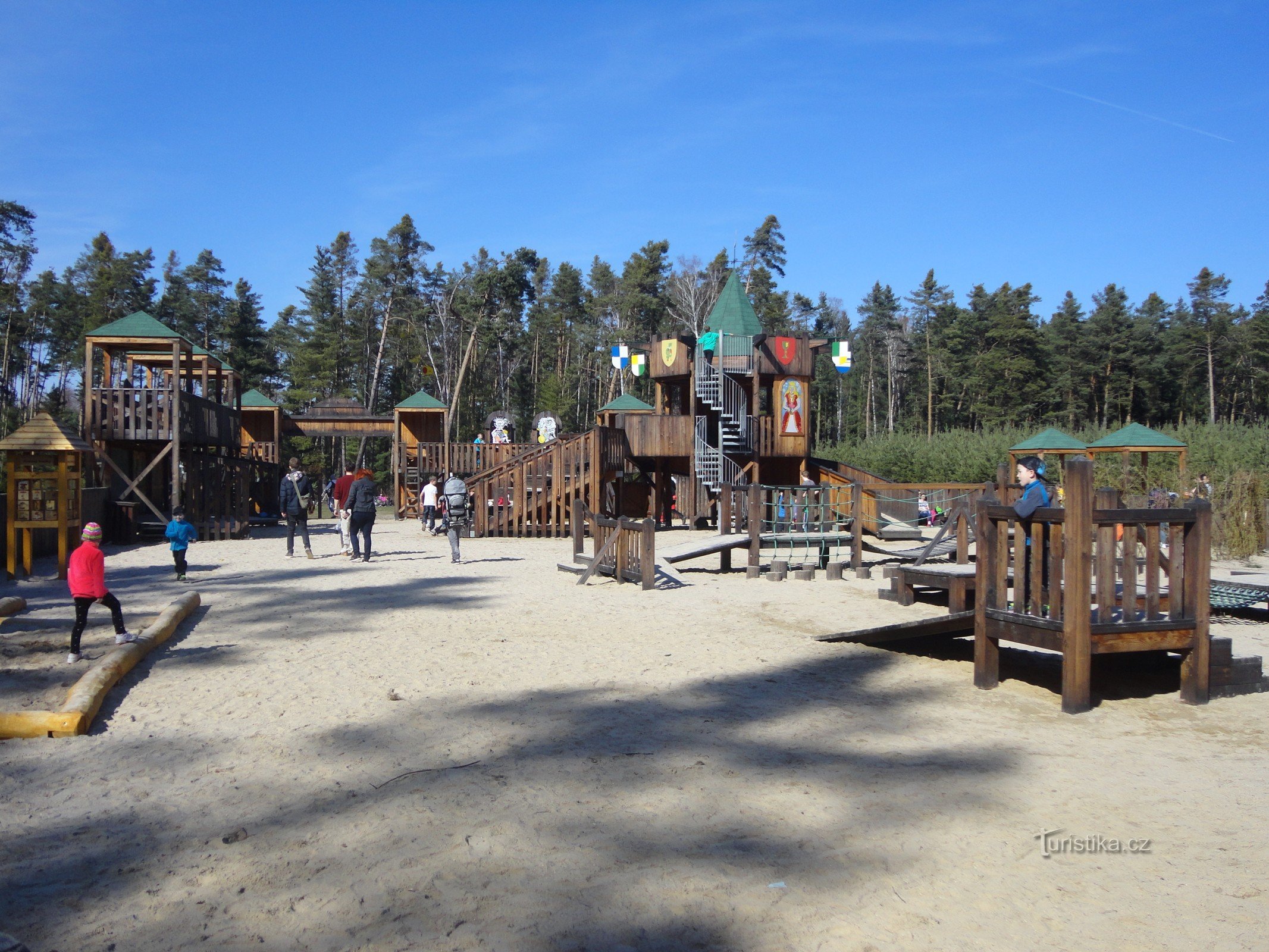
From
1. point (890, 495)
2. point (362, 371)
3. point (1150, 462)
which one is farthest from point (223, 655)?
point (362, 371)

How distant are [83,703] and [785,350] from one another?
86.7 feet

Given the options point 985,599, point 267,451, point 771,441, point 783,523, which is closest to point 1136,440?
point 771,441

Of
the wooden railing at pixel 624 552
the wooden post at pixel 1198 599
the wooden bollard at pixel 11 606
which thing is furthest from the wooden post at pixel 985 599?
the wooden bollard at pixel 11 606

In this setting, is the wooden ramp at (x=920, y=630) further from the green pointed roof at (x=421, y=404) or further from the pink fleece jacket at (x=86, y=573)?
the green pointed roof at (x=421, y=404)

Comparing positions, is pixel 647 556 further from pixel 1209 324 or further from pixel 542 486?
pixel 1209 324

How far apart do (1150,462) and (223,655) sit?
3603 cm

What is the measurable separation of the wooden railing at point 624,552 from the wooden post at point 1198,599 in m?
7.41

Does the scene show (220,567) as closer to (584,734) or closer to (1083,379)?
(584,734)

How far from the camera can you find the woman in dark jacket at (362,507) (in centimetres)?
1844

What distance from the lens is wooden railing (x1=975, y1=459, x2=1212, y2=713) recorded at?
7230mm

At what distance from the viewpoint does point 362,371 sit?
2790 inches

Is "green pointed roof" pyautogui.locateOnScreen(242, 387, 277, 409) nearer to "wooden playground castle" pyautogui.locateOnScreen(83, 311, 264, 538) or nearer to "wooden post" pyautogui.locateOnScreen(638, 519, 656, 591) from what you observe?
"wooden playground castle" pyautogui.locateOnScreen(83, 311, 264, 538)

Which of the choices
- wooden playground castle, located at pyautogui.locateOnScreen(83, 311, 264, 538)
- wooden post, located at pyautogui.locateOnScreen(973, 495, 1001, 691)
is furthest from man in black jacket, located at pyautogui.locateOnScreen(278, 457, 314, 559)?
wooden post, located at pyautogui.locateOnScreen(973, 495, 1001, 691)

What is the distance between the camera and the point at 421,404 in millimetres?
39219
